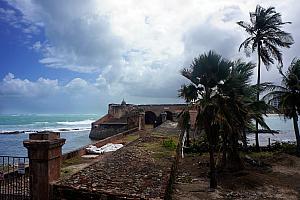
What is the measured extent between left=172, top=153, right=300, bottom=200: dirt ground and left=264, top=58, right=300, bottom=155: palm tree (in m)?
3.82

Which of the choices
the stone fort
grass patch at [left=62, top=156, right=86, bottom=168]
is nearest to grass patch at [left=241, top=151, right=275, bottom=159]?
grass patch at [left=62, top=156, right=86, bottom=168]

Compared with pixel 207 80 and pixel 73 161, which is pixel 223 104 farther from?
pixel 73 161

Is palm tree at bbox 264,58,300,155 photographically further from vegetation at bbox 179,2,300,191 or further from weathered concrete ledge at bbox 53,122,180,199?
weathered concrete ledge at bbox 53,122,180,199

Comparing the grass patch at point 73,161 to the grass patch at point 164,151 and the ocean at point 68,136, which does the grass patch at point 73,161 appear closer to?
the grass patch at point 164,151

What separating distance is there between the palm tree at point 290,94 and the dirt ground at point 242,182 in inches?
150

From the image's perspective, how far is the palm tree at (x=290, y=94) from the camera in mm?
18141

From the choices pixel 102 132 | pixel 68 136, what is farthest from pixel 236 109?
pixel 68 136

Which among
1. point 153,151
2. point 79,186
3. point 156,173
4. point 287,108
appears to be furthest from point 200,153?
point 79,186

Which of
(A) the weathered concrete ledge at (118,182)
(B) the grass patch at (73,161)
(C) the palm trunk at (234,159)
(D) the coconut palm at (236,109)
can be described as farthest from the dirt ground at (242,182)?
(B) the grass patch at (73,161)

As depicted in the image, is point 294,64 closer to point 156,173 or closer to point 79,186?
point 156,173

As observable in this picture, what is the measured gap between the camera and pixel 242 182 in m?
11.7

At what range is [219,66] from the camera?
1103 cm

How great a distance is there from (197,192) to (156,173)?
474 centimetres

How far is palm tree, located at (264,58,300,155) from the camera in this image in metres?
18.1
